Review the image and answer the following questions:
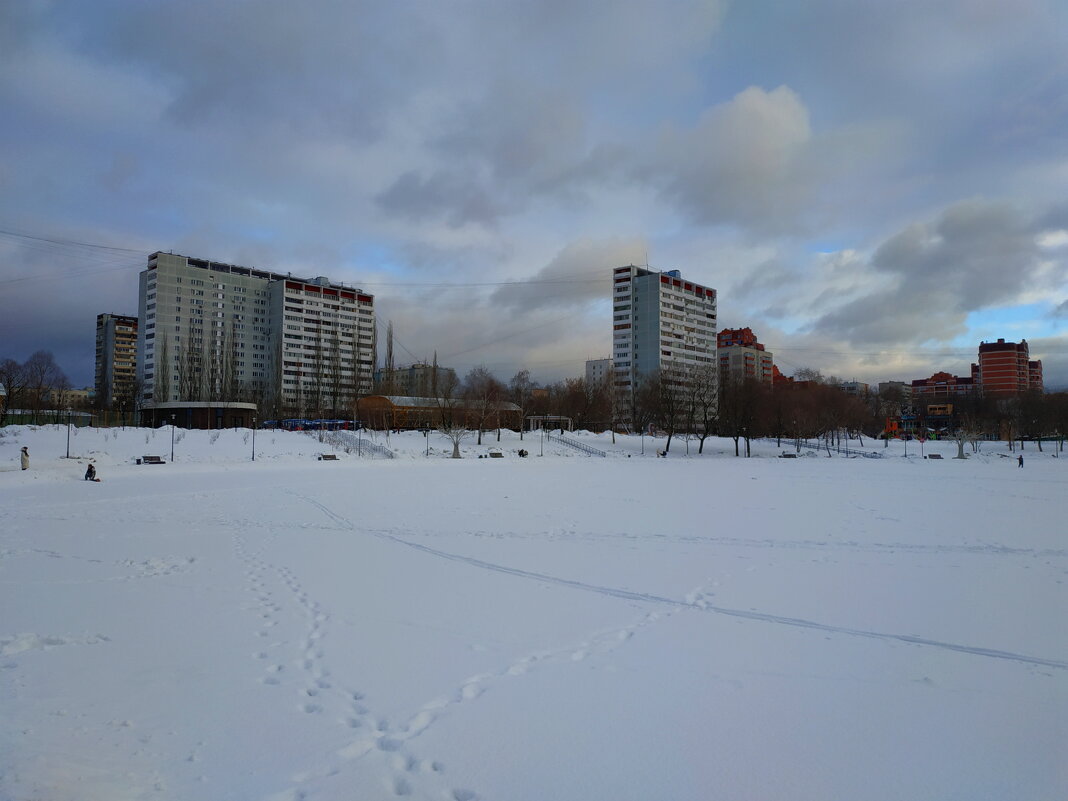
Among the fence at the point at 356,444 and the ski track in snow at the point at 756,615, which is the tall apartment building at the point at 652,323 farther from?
the ski track in snow at the point at 756,615

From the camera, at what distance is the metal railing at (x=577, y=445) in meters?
64.2

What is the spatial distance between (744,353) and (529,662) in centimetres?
17491

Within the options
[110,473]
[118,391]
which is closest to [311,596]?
[110,473]

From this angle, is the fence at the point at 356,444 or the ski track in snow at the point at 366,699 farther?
the fence at the point at 356,444

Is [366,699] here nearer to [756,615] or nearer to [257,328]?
[756,615]

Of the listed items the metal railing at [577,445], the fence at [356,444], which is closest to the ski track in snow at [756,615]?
the fence at [356,444]

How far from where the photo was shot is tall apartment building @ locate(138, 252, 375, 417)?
104875 mm

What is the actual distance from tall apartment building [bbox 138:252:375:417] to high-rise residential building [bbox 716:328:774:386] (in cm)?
9362

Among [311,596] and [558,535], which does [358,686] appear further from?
[558,535]

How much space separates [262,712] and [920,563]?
11403 millimetres

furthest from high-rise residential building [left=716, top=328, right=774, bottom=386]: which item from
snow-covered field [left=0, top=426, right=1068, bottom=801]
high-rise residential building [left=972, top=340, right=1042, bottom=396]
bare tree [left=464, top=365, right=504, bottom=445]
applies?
snow-covered field [left=0, top=426, right=1068, bottom=801]

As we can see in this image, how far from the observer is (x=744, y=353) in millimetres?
171375

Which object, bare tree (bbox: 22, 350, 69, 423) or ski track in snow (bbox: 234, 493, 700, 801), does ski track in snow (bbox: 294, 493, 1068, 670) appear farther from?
bare tree (bbox: 22, 350, 69, 423)

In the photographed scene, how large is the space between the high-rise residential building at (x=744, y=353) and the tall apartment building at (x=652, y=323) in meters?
30.6
